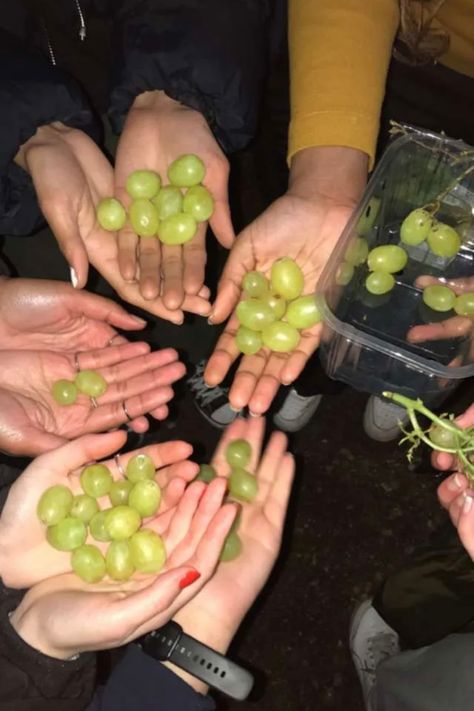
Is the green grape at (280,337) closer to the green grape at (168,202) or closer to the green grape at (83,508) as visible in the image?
the green grape at (168,202)

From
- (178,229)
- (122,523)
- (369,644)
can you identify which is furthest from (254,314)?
(369,644)

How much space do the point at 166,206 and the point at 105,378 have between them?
353 mm

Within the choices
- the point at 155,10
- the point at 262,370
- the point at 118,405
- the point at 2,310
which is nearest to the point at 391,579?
the point at 262,370

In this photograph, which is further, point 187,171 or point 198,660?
point 187,171

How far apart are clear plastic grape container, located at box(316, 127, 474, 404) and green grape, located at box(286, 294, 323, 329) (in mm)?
23

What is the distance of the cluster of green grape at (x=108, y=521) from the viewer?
3.64ft

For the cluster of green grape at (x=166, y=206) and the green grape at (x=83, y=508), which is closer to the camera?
the green grape at (x=83, y=508)

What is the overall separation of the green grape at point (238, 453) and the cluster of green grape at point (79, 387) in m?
0.29

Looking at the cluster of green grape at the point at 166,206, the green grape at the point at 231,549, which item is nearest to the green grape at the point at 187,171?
the cluster of green grape at the point at 166,206

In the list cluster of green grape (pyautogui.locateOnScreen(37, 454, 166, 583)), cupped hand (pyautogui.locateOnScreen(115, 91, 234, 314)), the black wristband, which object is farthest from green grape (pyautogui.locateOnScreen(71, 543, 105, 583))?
cupped hand (pyautogui.locateOnScreen(115, 91, 234, 314))

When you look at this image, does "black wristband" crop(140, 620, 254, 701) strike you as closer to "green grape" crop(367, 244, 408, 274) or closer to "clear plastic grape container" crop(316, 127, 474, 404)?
"clear plastic grape container" crop(316, 127, 474, 404)

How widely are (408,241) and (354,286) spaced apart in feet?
0.46

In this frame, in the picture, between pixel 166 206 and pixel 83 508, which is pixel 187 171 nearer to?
pixel 166 206

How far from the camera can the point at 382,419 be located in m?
1.95
